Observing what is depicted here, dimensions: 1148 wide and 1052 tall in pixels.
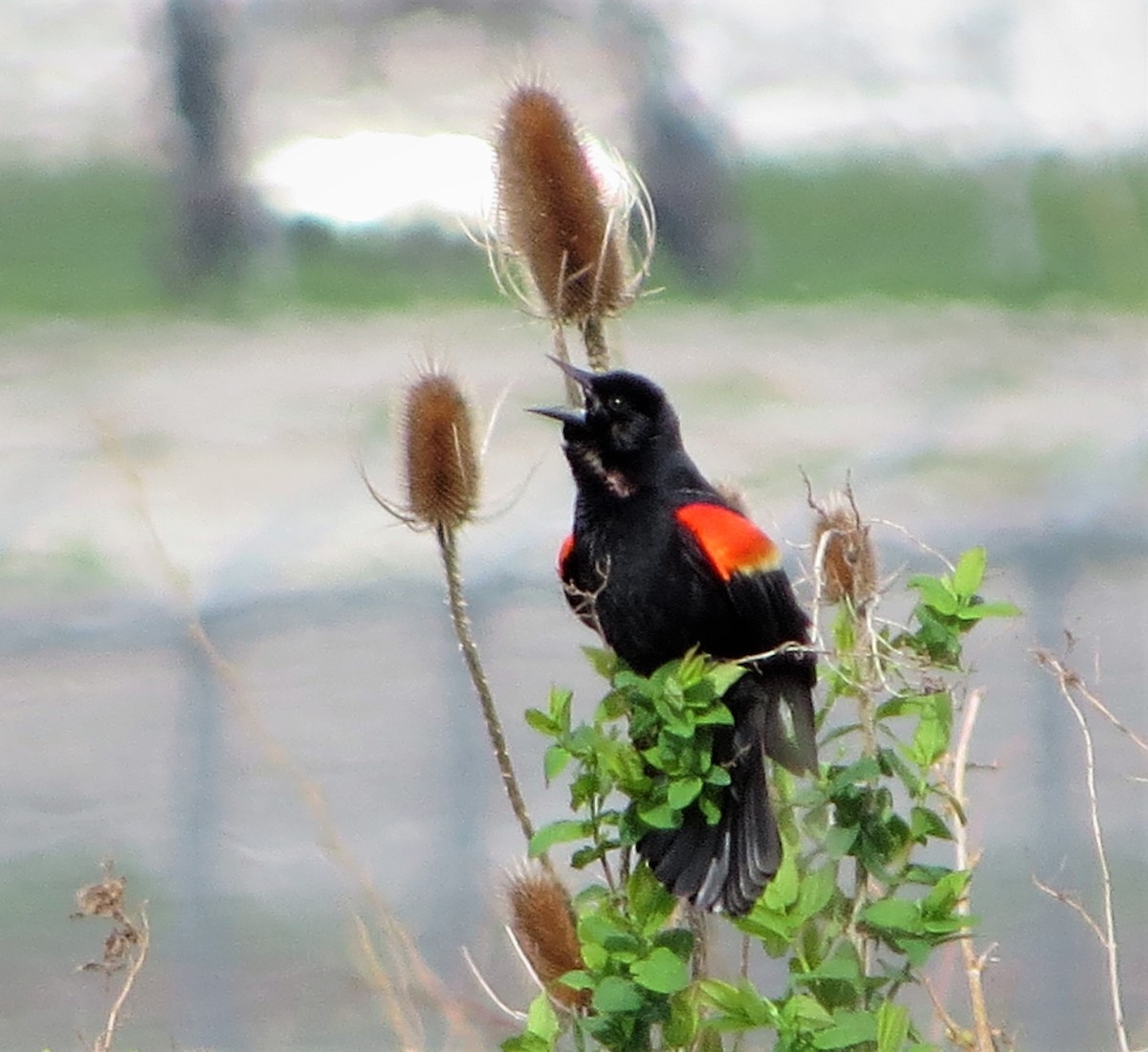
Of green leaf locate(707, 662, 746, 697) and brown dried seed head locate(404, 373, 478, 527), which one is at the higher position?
brown dried seed head locate(404, 373, 478, 527)

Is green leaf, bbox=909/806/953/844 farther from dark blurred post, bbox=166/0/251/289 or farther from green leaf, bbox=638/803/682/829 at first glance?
dark blurred post, bbox=166/0/251/289

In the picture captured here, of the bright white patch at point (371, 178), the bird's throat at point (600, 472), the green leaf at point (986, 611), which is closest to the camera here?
the green leaf at point (986, 611)

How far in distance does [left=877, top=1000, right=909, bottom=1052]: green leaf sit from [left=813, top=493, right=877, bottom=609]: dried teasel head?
0.28 meters

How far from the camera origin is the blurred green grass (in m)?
2.08

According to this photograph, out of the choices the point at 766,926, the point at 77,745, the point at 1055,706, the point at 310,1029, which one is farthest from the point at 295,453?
the point at 766,926

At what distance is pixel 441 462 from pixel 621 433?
18cm

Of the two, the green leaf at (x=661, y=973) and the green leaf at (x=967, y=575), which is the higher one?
the green leaf at (x=967, y=575)

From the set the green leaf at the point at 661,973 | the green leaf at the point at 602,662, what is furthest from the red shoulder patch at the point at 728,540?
the green leaf at the point at 661,973

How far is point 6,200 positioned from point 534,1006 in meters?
1.52

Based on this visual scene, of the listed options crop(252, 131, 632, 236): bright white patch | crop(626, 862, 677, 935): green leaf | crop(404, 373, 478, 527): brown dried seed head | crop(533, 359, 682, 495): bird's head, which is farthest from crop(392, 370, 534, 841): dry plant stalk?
crop(252, 131, 632, 236): bright white patch

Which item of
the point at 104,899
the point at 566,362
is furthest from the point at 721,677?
the point at 104,899

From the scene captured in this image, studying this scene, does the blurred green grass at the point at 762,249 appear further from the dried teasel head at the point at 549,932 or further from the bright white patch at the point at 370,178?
the dried teasel head at the point at 549,932

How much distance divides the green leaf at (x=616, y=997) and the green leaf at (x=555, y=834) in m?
0.10

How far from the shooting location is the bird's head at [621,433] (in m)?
1.34
